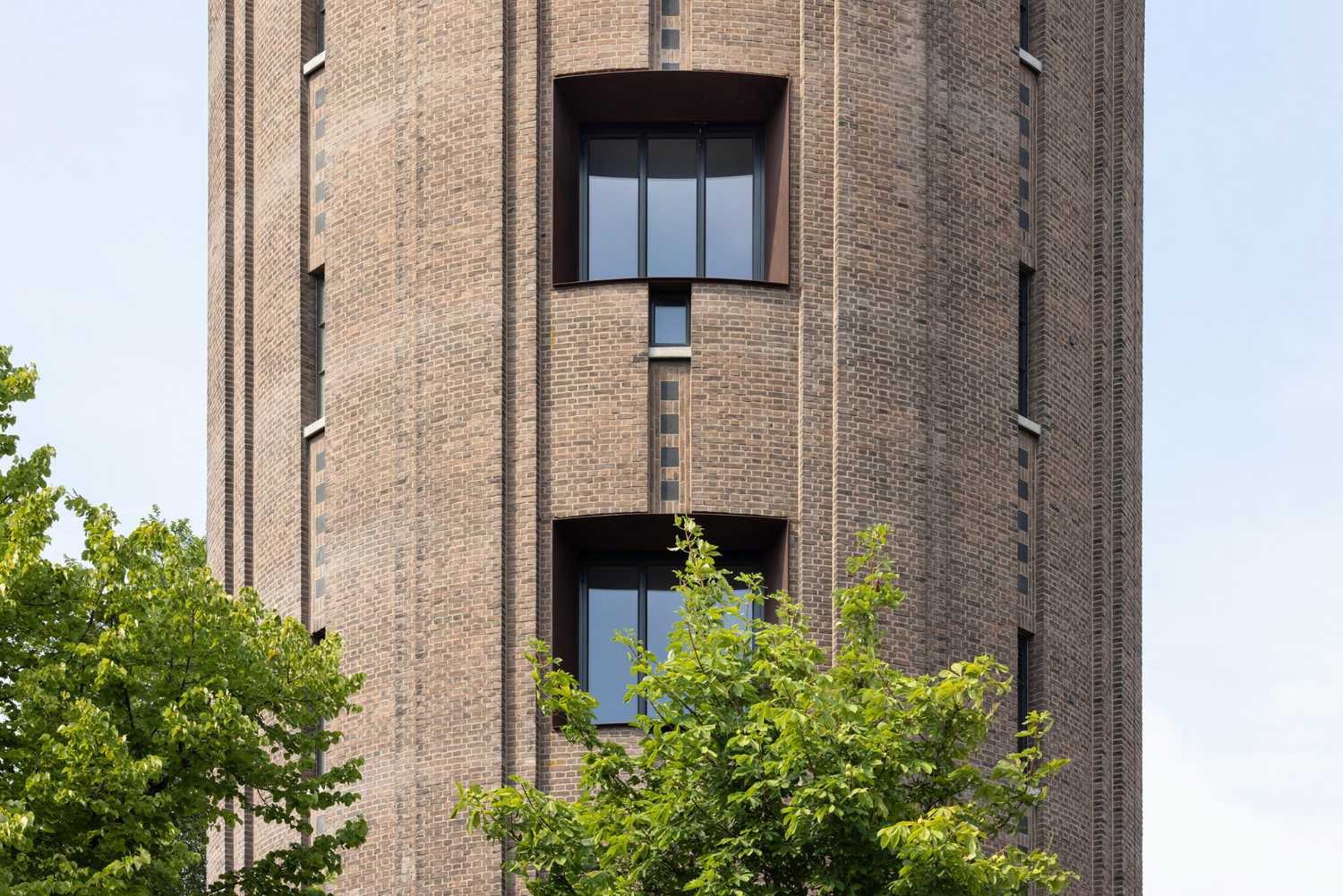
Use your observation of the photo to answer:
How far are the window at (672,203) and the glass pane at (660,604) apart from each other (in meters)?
4.35

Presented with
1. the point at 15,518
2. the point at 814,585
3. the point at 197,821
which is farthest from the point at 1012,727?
the point at 15,518

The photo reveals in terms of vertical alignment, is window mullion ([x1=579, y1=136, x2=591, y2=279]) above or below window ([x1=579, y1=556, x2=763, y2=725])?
above

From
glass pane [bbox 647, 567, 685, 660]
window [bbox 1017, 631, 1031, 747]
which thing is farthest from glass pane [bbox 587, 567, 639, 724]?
window [bbox 1017, 631, 1031, 747]

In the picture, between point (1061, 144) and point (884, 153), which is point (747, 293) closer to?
point (884, 153)

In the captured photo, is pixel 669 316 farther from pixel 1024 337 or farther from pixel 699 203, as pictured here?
pixel 1024 337

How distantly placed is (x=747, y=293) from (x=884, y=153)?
3.07 meters

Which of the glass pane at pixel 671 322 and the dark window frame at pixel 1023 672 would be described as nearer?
the glass pane at pixel 671 322

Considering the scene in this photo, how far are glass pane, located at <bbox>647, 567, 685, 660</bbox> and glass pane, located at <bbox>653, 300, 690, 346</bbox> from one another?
3220 millimetres

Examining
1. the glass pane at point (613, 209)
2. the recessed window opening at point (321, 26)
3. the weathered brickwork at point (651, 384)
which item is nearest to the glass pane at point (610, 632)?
the weathered brickwork at point (651, 384)

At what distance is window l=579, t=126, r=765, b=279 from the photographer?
128 feet

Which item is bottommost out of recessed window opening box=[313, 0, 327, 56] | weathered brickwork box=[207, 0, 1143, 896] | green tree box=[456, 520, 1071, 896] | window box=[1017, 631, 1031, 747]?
green tree box=[456, 520, 1071, 896]

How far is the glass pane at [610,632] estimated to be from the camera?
37.3 meters

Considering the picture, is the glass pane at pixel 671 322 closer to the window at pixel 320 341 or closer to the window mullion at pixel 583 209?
the window mullion at pixel 583 209

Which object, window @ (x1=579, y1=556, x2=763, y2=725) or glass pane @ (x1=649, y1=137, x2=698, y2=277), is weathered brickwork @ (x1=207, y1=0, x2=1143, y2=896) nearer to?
window @ (x1=579, y1=556, x2=763, y2=725)
